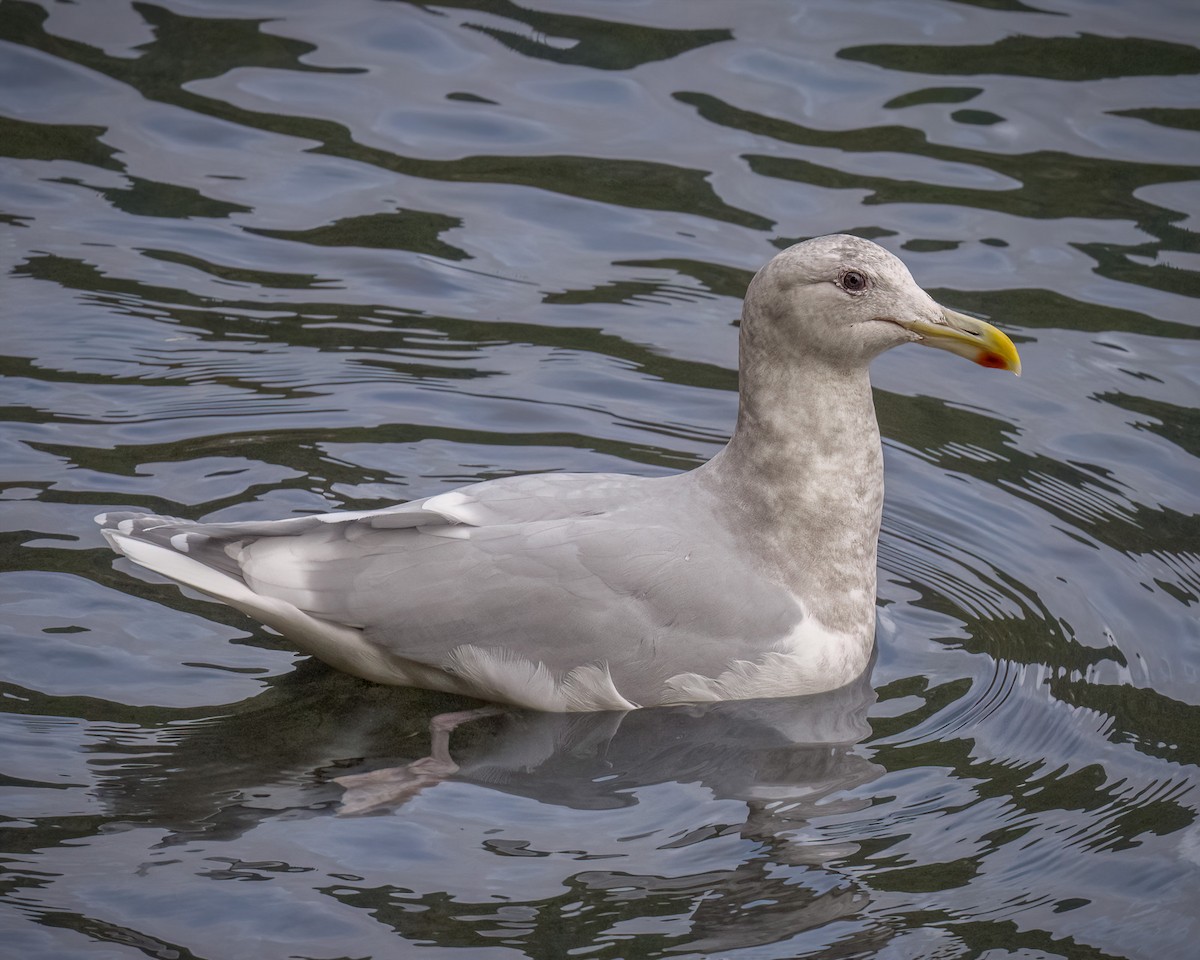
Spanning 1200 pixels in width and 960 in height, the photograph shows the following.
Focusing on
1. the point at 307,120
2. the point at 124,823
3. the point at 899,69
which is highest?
the point at 899,69

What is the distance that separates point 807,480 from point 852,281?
663 millimetres

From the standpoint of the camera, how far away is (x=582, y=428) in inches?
273

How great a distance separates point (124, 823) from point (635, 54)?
672 cm

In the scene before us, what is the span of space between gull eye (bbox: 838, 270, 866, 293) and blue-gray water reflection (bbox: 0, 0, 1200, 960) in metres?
1.29

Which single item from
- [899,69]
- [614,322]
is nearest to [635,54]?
[899,69]

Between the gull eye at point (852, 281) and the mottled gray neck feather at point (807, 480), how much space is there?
0.87 ft

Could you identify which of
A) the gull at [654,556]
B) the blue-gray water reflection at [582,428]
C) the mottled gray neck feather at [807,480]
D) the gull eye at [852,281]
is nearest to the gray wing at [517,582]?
the gull at [654,556]

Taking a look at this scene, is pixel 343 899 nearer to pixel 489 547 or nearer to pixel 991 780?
pixel 489 547

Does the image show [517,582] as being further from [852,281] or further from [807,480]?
[852,281]

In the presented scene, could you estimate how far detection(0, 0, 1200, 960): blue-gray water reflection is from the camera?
455 centimetres

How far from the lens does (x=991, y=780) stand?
5.06m

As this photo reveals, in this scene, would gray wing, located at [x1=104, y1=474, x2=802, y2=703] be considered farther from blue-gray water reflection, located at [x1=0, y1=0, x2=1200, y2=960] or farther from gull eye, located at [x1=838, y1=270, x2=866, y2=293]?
gull eye, located at [x1=838, y1=270, x2=866, y2=293]

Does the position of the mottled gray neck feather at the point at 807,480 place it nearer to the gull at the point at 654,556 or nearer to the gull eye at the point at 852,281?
the gull at the point at 654,556

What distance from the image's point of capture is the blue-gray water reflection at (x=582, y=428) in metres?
4.55
